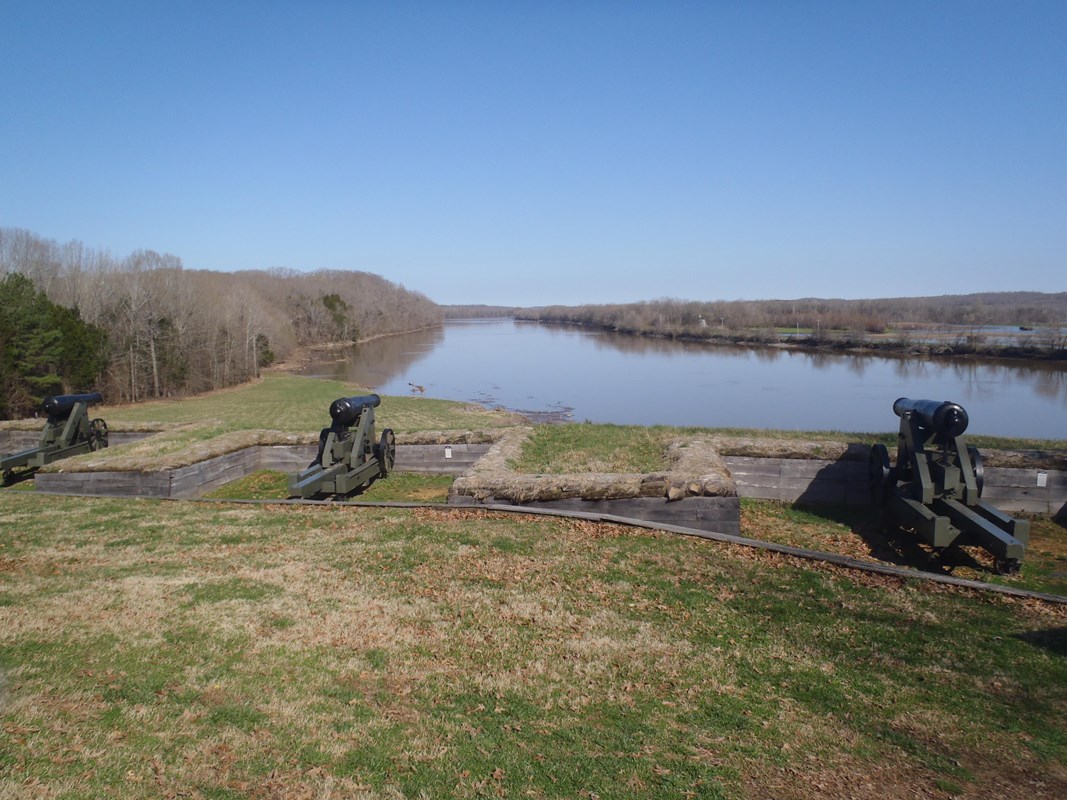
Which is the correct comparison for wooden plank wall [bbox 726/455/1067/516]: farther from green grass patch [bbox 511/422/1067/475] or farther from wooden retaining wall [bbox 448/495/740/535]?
wooden retaining wall [bbox 448/495/740/535]

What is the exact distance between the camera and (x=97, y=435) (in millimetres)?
13289

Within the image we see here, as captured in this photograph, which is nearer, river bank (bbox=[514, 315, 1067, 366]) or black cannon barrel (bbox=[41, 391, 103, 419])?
black cannon barrel (bbox=[41, 391, 103, 419])

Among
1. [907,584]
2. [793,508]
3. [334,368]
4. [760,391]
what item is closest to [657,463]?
[793,508]

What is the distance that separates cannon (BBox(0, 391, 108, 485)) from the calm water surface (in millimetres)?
19493

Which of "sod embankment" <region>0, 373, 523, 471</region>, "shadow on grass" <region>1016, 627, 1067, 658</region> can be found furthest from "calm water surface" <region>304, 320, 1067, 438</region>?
"shadow on grass" <region>1016, 627, 1067, 658</region>

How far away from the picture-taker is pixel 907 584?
5801 mm

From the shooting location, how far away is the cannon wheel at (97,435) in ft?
43.1

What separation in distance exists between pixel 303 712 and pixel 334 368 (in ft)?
183

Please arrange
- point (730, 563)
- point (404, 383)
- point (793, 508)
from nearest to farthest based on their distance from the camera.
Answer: point (730, 563) < point (793, 508) < point (404, 383)

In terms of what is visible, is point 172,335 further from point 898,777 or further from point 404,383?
point 898,777

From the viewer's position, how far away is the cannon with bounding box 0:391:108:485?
39.8ft

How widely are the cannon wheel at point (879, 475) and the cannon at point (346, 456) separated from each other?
277 inches

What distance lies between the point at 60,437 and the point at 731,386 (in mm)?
33840

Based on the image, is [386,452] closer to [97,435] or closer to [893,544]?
[97,435]
